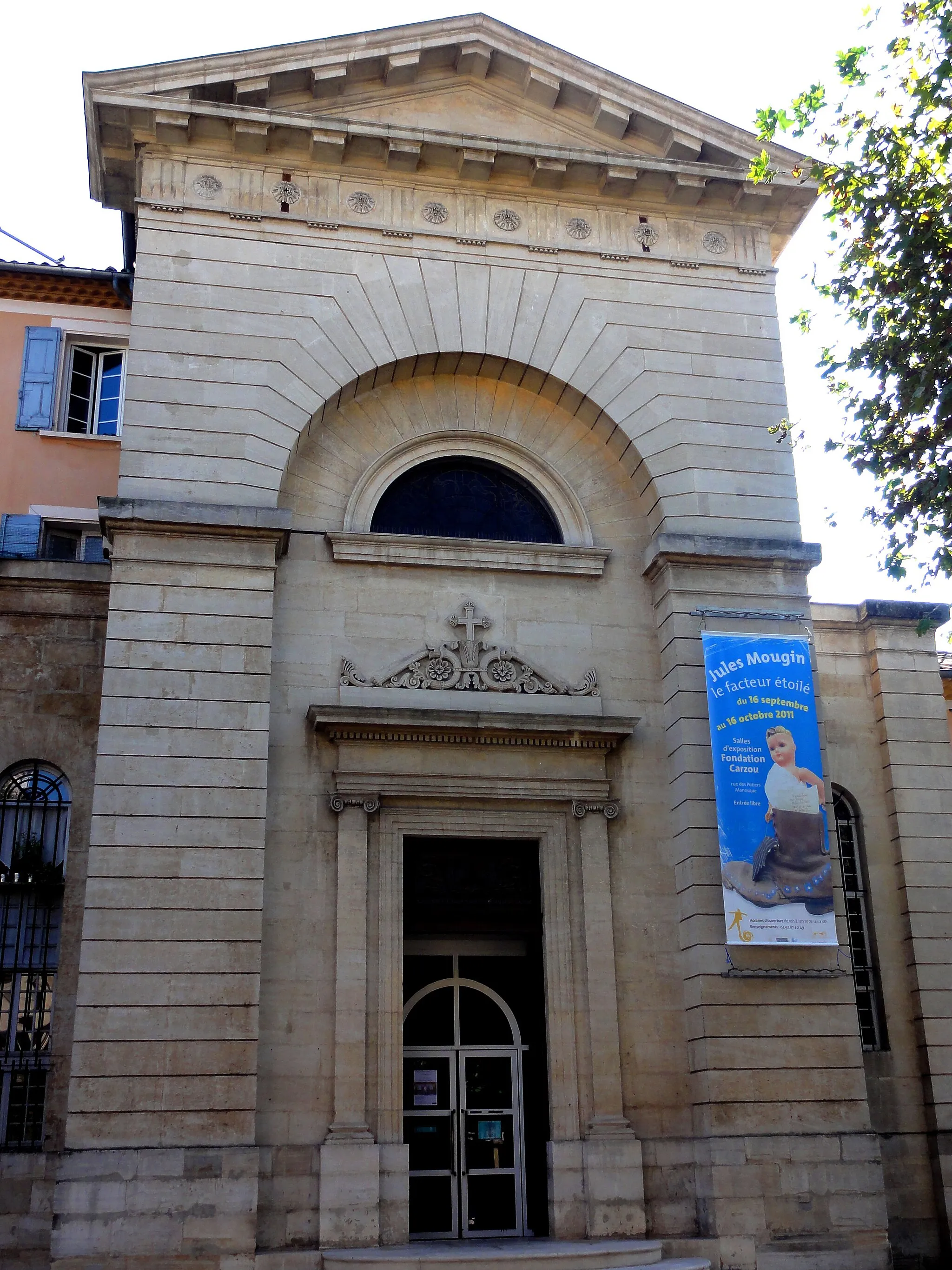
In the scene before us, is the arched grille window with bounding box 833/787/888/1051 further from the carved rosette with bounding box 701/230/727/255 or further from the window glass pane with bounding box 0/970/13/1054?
the window glass pane with bounding box 0/970/13/1054

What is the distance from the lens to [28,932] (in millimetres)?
17094

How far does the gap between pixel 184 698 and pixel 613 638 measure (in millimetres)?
5993

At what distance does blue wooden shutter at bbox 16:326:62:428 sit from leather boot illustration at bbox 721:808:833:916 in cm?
1297

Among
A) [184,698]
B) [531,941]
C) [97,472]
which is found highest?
[97,472]

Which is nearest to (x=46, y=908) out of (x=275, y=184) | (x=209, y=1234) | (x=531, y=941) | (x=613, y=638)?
(x=209, y=1234)

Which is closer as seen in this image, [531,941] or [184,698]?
[184,698]

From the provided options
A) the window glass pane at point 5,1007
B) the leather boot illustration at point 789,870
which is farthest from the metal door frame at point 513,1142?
the window glass pane at point 5,1007

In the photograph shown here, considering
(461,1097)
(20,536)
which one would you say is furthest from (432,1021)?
(20,536)

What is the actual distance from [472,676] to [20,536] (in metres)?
7.82

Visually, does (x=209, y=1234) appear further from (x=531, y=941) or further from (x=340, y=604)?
(x=340, y=604)

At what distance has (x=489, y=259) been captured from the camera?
19656 mm

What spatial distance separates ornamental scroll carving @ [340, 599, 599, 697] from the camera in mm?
17641

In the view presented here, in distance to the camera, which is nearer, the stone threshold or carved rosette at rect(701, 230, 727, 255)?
the stone threshold

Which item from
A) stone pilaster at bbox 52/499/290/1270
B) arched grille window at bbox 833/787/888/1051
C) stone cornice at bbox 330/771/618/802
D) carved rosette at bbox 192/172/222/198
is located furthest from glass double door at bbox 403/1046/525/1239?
carved rosette at bbox 192/172/222/198
